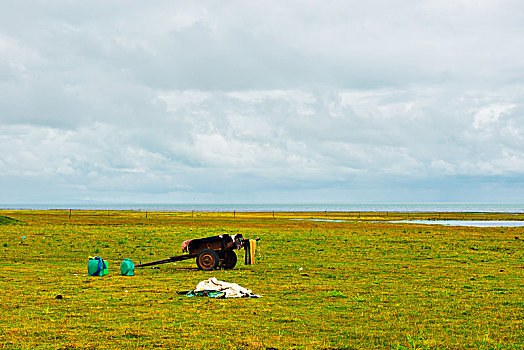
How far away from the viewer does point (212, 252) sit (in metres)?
24.1

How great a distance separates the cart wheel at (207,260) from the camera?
2411cm

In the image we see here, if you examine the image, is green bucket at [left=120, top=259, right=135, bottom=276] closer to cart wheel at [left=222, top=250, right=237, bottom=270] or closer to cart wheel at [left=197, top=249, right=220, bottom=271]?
cart wheel at [left=197, top=249, right=220, bottom=271]

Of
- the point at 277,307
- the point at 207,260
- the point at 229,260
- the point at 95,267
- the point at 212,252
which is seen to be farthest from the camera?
the point at 229,260

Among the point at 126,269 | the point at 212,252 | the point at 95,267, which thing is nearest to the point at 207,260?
the point at 212,252

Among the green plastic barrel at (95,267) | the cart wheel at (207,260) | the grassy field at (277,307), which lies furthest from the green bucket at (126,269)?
the cart wheel at (207,260)

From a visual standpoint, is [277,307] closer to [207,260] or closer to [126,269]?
[207,260]

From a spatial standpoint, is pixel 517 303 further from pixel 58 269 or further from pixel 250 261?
pixel 58 269

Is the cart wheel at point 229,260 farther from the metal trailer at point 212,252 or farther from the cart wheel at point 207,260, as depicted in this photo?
the cart wheel at point 207,260

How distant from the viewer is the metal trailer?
24156mm

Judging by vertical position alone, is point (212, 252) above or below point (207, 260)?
above

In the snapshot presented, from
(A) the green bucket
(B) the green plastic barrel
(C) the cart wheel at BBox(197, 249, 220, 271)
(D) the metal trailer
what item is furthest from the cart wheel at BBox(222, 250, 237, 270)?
(B) the green plastic barrel

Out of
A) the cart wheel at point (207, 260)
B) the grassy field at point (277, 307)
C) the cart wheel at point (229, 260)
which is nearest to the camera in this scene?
the grassy field at point (277, 307)

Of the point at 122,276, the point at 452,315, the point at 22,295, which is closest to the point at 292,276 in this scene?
the point at 122,276

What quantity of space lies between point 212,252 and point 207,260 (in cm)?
53
